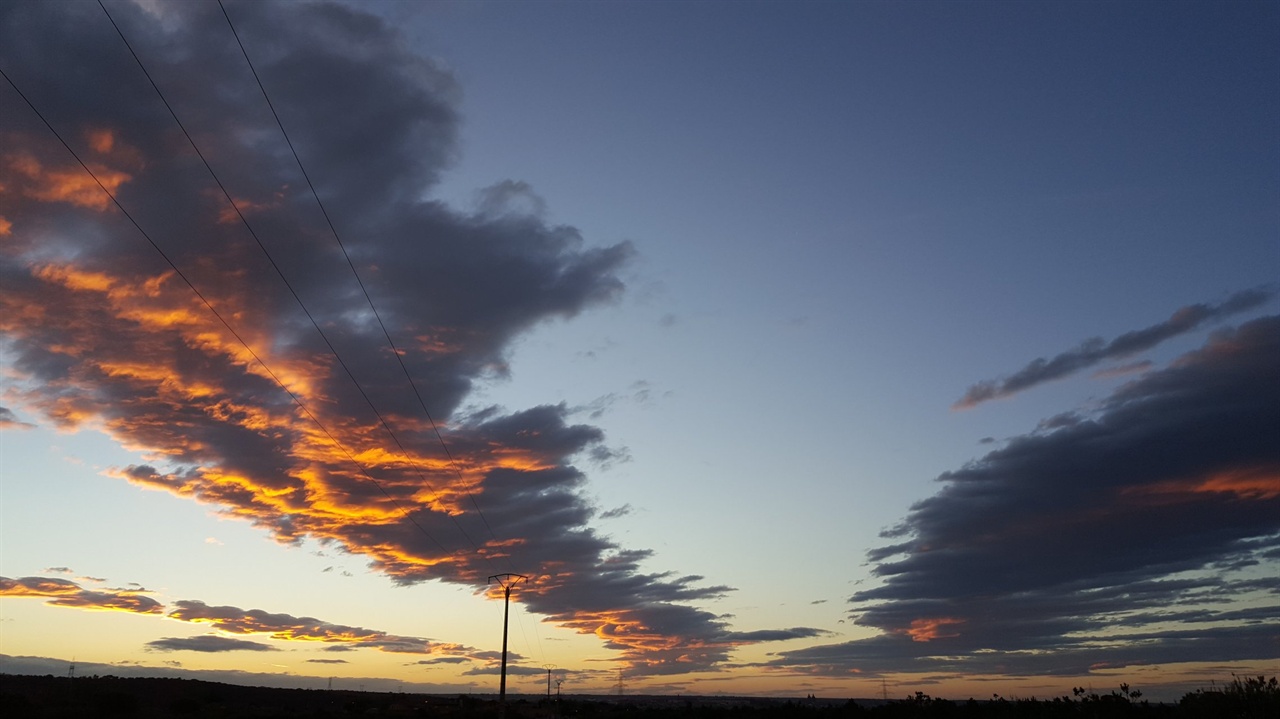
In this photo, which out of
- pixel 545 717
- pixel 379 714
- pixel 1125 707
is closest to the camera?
pixel 1125 707

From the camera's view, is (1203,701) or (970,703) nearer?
(1203,701)

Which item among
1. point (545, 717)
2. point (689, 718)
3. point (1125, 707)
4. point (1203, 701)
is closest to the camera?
point (1203, 701)

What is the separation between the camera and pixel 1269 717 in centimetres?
3347

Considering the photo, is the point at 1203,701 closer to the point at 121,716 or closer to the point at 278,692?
the point at 121,716

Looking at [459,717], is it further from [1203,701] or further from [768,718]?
[1203,701]

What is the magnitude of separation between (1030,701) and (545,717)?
5493 centimetres

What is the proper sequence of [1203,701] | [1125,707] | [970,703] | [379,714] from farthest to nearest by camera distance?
[379,714] < [970,703] < [1125,707] < [1203,701]

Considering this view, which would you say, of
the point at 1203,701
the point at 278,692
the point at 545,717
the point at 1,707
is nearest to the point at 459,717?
the point at 545,717

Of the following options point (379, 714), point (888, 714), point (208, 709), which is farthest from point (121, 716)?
point (888, 714)

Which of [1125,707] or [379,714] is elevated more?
[1125,707]

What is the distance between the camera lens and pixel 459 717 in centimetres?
10375

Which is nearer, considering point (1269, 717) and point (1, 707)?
point (1269, 717)

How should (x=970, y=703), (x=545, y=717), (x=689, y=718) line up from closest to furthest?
(x=970, y=703)
(x=689, y=718)
(x=545, y=717)

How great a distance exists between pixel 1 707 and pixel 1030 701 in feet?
287
